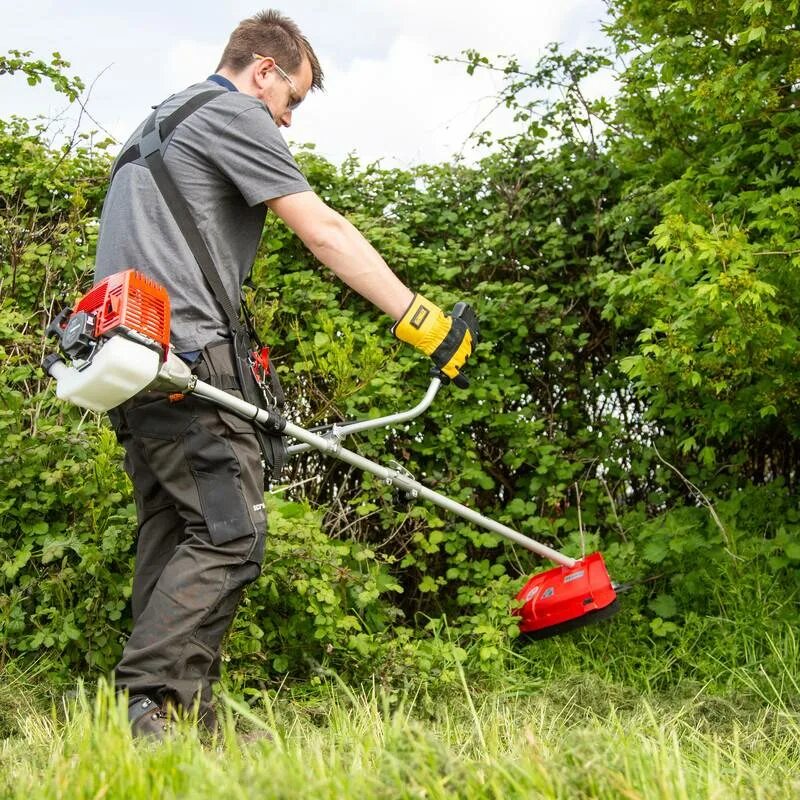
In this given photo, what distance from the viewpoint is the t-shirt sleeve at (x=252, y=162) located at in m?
3.08

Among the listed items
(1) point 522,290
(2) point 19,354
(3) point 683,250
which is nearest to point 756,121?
(3) point 683,250

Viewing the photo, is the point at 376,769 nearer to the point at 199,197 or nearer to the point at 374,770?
the point at 374,770

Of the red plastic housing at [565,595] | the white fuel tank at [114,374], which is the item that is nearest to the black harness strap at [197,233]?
the white fuel tank at [114,374]

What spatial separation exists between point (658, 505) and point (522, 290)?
1.28 metres

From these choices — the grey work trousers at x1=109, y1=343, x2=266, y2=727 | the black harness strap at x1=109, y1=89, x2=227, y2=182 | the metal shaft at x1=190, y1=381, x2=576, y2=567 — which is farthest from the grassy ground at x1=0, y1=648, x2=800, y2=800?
the black harness strap at x1=109, y1=89, x2=227, y2=182

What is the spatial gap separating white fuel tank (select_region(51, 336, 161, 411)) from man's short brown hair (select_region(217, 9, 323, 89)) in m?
1.19

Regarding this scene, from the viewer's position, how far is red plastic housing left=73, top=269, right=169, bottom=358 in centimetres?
276

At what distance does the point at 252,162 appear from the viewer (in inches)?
121

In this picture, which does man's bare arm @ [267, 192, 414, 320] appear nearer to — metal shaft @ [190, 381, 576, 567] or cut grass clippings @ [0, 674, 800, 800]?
metal shaft @ [190, 381, 576, 567]

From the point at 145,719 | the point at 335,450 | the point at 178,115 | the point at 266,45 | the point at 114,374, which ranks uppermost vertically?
the point at 266,45

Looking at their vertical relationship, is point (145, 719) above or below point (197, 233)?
below

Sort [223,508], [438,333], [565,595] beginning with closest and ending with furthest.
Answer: [223,508], [438,333], [565,595]

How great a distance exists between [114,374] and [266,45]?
4.36 ft

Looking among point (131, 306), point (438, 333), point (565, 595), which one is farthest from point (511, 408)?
point (131, 306)
